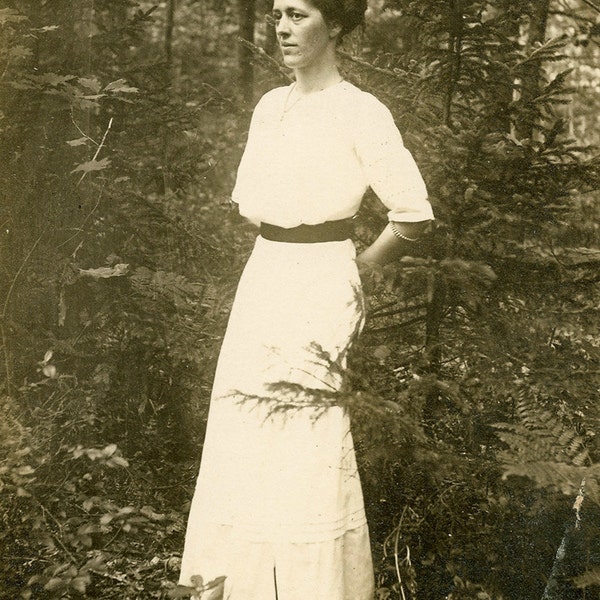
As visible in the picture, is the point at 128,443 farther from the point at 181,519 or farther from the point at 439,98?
the point at 439,98

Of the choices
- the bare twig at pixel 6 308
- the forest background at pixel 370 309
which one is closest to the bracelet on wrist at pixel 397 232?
the forest background at pixel 370 309

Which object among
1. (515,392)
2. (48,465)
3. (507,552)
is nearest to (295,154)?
(515,392)

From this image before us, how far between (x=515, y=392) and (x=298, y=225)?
1.08 meters

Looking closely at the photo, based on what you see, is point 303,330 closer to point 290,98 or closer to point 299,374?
point 299,374

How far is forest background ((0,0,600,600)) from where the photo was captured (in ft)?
9.41

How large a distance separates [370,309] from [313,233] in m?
0.85

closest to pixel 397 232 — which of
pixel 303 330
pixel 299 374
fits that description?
pixel 303 330

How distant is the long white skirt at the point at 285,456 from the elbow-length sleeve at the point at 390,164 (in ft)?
0.96

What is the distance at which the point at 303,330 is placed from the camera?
2.71 meters

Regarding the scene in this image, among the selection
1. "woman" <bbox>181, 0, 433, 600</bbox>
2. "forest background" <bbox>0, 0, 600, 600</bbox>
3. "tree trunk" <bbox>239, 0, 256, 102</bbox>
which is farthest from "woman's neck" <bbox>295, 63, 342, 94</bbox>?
"tree trunk" <bbox>239, 0, 256, 102</bbox>

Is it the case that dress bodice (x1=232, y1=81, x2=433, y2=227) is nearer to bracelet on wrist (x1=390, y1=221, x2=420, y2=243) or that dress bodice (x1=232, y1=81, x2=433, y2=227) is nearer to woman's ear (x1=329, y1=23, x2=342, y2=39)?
bracelet on wrist (x1=390, y1=221, x2=420, y2=243)

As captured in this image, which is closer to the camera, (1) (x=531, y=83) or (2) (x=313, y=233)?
(2) (x=313, y=233)

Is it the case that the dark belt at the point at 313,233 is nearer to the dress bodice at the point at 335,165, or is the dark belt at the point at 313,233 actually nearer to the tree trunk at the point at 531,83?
the dress bodice at the point at 335,165

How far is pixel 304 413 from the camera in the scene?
2637mm
